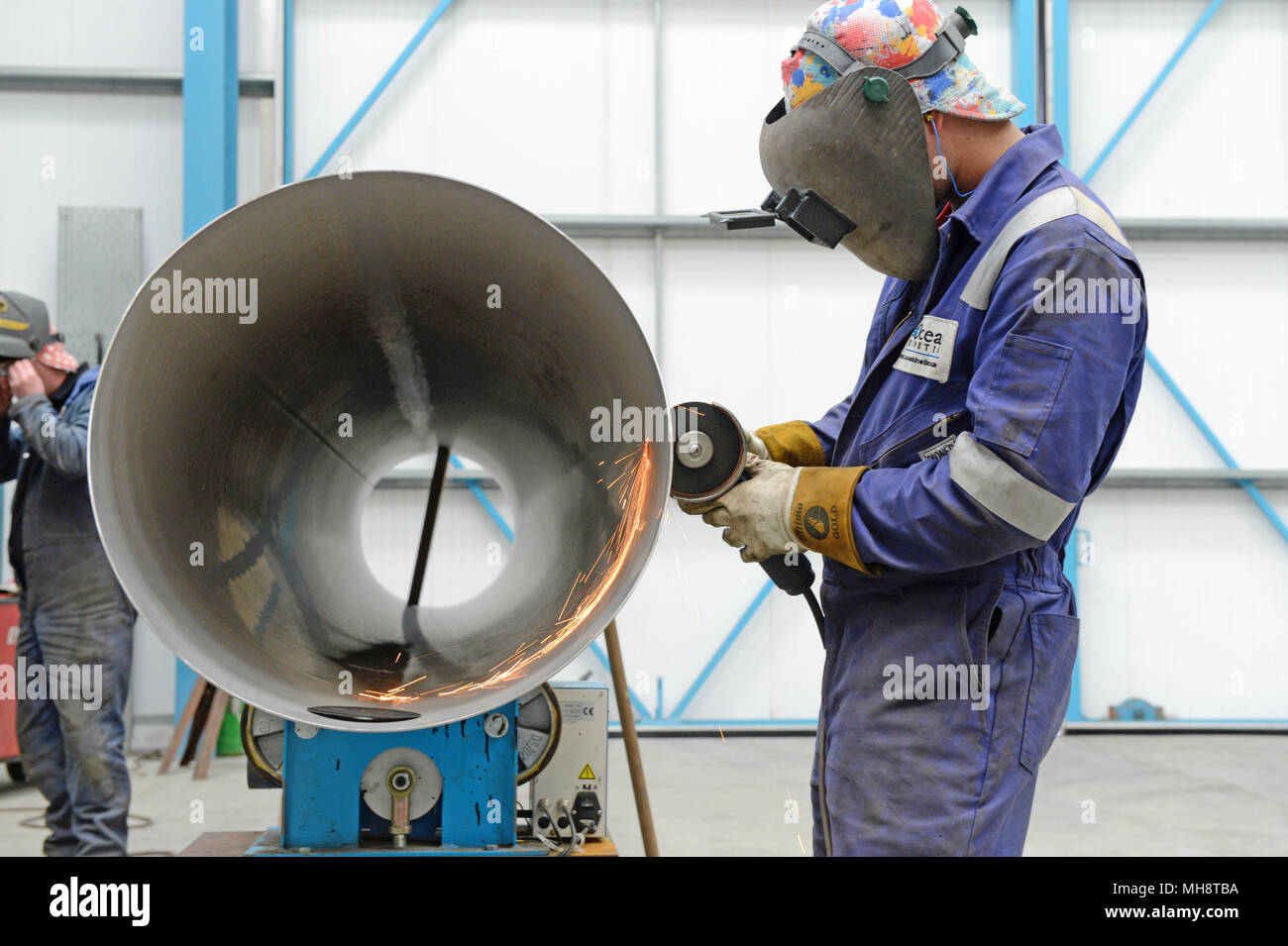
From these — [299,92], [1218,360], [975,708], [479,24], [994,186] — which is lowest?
[975,708]

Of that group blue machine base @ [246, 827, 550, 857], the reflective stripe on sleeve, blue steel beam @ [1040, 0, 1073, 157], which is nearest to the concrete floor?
blue machine base @ [246, 827, 550, 857]

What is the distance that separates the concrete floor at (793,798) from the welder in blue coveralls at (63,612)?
869 millimetres

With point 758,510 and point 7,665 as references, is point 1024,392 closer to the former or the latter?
point 758,510

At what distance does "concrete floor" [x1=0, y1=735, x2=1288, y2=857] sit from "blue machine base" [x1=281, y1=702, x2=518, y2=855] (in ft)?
8.12

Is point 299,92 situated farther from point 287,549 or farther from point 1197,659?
point 1197,659

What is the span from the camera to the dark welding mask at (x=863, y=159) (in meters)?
1.54

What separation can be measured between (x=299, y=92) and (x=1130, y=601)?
6.33 metres

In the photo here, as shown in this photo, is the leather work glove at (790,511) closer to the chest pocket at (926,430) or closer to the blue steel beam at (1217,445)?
the chest pocket at (926,430)

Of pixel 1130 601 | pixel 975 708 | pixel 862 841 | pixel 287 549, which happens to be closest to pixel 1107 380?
pixel 975 708

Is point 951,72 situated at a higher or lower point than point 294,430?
higher

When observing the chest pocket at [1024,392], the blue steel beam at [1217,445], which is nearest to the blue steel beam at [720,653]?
the blue steel beam at [1217,445]

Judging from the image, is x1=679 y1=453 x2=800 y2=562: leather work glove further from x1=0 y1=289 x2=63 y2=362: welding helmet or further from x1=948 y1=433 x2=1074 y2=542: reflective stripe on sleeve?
x1=0 y1=289 x2=63 y2=362: welding helmet

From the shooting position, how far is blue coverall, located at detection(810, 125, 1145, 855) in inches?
53.4

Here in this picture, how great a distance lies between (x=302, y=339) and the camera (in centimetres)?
184
